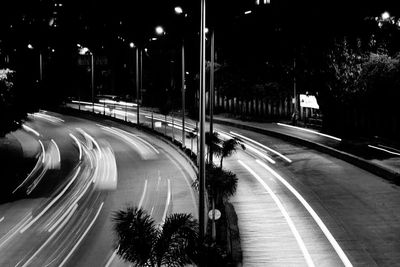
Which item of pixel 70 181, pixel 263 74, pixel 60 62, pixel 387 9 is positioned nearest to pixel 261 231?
pixel 70 181

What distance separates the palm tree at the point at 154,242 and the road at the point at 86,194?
20.4ft

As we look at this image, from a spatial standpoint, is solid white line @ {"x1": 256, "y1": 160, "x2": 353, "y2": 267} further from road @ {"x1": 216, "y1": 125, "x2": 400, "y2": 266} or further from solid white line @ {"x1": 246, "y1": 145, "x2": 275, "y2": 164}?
solid white line @ {"x1": 246, "y1": 145, "x2": 275, "y2": 164}

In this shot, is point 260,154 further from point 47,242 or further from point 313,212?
point 47,242

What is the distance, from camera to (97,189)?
31.5m

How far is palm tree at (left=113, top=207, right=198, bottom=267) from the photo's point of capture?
41.3 feet

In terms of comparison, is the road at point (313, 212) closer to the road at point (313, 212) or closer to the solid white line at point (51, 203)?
the road at point (313, 212)

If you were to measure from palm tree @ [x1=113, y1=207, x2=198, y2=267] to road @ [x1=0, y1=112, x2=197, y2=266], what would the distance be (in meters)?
6.21

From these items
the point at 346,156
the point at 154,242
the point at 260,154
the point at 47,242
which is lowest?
the point at 47,242

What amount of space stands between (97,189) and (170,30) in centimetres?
6862

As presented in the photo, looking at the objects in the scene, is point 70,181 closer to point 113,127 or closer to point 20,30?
point 113,127

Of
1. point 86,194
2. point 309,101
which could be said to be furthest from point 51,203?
point 309,101

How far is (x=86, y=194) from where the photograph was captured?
30328 mm

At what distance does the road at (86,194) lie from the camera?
20.8 metres

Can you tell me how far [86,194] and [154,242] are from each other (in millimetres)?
18193
